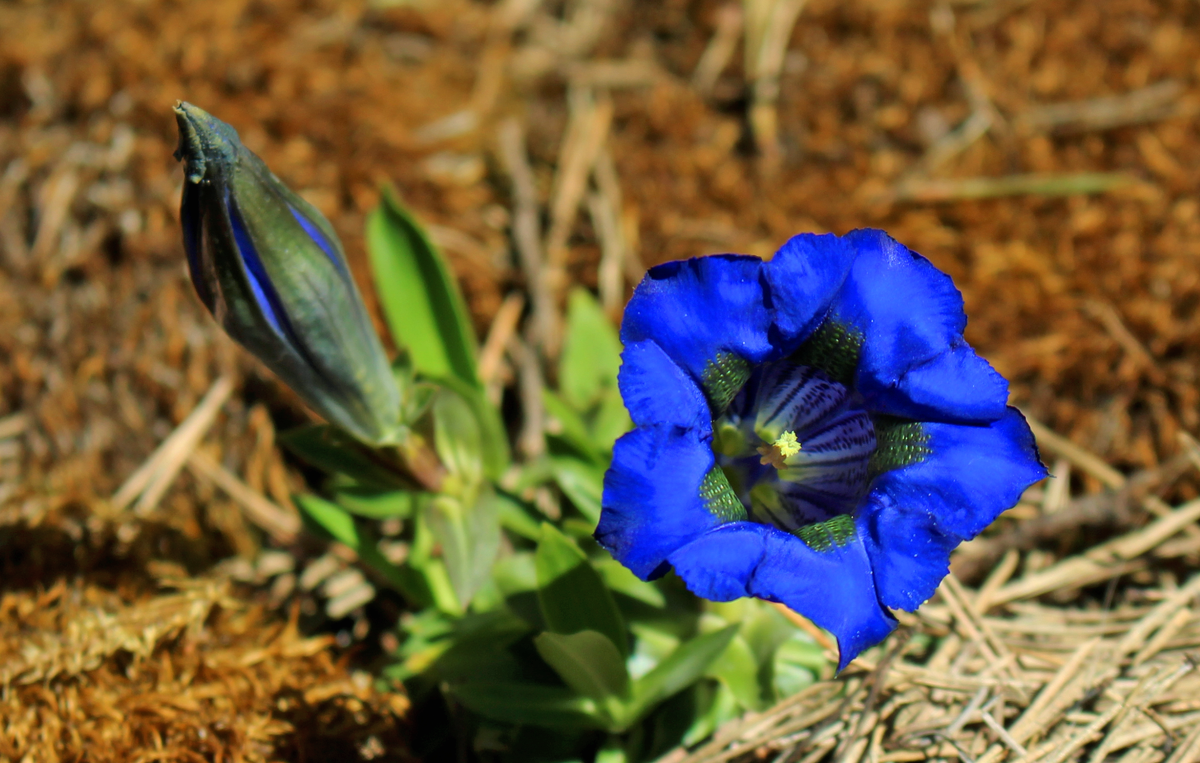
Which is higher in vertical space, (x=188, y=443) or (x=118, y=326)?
(x=118, y=326)

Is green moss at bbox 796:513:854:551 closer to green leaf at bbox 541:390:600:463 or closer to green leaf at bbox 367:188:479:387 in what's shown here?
green leaf at bbox 541:390:600:463

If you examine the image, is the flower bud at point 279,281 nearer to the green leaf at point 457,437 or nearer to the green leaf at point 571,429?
the green leaf at point 457,437

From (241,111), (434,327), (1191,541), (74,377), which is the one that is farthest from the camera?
(241,111)

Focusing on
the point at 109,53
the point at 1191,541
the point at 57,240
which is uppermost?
the point at 109,53

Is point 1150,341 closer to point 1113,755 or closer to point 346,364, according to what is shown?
point 1113,755

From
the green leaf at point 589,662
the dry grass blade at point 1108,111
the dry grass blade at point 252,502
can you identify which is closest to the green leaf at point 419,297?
the dry grass blade at point 252,502

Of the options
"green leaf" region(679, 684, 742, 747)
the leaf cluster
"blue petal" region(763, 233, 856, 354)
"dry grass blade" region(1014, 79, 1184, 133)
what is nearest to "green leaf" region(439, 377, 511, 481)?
the leaf cluster

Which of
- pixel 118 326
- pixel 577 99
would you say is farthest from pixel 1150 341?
pixel 118 326
